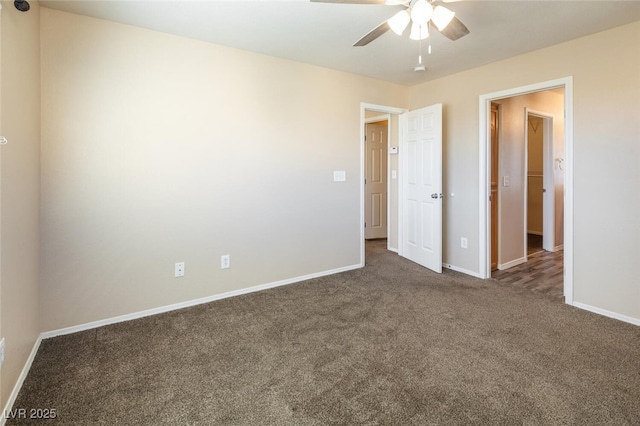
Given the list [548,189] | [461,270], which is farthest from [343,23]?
[548,189]

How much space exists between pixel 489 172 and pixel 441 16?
7.37 ft

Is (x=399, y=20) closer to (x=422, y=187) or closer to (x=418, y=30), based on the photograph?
(x=418, y=30)

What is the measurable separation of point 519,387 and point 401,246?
9.67ft

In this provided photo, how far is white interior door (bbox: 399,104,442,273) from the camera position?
3.92m

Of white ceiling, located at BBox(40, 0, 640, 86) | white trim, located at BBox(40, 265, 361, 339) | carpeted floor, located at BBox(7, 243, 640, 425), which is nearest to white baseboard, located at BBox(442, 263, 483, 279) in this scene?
carpeted floor, located at BBox(7, 243, 640, 425)

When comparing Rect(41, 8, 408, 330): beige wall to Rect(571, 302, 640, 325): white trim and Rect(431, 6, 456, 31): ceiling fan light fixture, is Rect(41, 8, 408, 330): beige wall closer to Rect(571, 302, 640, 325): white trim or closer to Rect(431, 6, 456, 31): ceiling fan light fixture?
Rect(431, 6, 456, 31): ceiling fan light fixture

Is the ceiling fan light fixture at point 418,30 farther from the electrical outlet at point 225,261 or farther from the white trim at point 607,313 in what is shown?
the white trim at point 607,313

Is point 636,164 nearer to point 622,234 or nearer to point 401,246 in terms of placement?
point 622,234

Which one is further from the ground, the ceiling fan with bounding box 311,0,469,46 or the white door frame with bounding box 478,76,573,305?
the ceiling fan with bounding box 311,0,469,46

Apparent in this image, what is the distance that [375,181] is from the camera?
6000 mm

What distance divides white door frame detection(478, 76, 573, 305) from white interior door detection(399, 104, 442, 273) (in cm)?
45

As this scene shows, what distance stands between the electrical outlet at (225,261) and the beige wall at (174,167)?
5cm

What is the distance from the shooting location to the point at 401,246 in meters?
4.71

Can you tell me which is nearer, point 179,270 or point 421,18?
point 421,18
